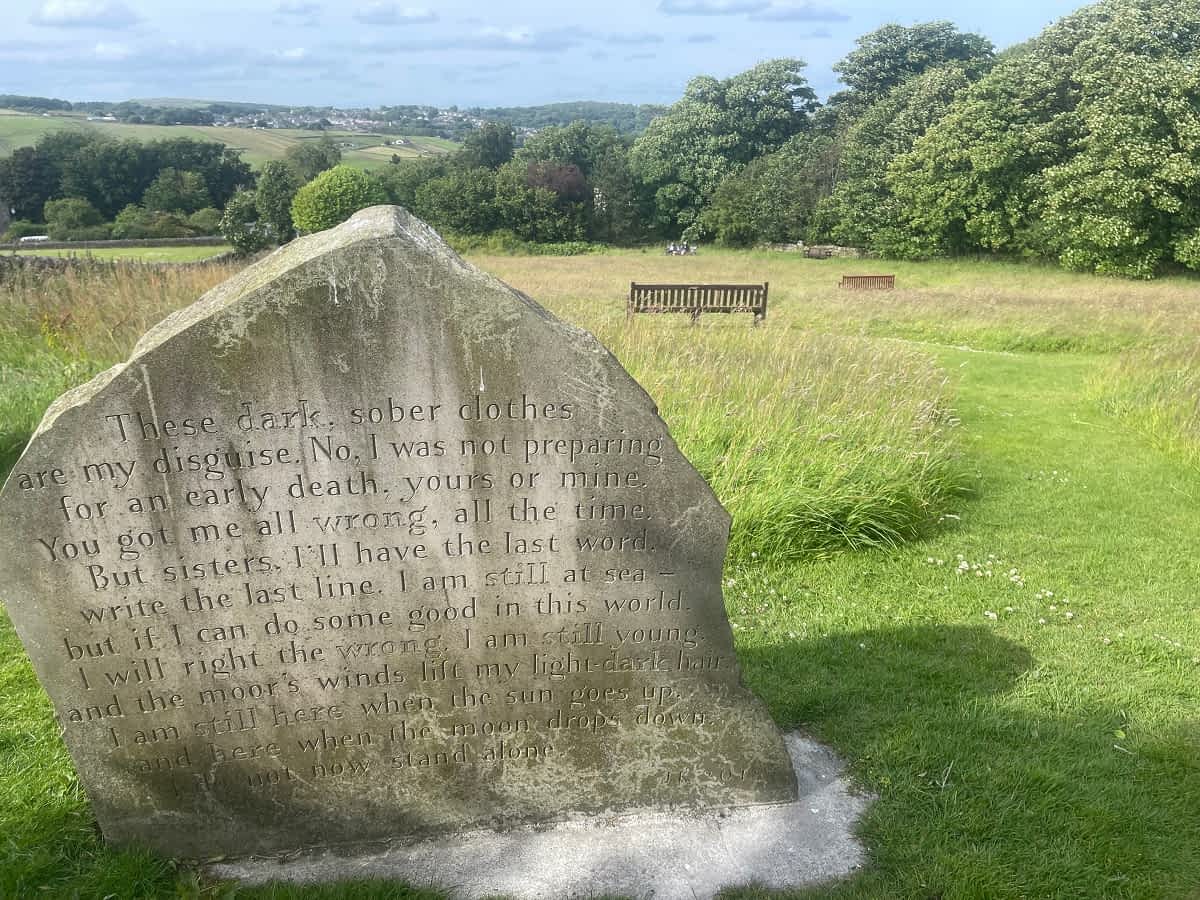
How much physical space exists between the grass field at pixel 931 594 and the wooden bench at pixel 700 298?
208cm

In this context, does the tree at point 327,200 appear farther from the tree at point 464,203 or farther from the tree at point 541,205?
the tree at point 541,205

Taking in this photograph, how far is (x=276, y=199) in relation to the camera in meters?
53.3

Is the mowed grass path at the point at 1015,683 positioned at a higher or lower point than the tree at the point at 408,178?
lower

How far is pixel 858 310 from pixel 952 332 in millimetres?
2392

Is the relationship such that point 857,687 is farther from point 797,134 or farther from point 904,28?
point 797,134

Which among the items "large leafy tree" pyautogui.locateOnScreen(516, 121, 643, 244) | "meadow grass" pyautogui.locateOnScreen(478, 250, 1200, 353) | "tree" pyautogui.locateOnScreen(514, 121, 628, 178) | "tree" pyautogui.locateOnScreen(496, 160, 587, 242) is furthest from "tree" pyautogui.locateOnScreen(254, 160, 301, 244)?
"meadow grass" pyautogui.locateOnScreen(478, 250, 1200, 353)

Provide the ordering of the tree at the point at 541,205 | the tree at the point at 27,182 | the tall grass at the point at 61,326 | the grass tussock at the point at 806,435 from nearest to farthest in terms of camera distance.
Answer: the grass tussock at the point at 806,435 → the tall grass at the point at 61,326 → the tree at the point at 541,205 → the tree at the point at 27,182

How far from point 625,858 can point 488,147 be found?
265ft

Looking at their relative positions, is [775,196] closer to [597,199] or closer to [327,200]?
[597,199]

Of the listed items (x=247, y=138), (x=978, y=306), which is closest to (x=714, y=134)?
(x=978, y=306)

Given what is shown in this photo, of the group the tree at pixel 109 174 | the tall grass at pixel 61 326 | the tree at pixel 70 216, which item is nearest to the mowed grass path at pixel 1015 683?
the tall grass at pixel 61 326

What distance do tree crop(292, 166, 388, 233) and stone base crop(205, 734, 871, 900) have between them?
49732 mm

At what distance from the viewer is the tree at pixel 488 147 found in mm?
74125

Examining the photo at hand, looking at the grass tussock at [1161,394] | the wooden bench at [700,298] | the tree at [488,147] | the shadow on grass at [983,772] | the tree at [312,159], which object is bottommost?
the shadow on grass at [983,772]
